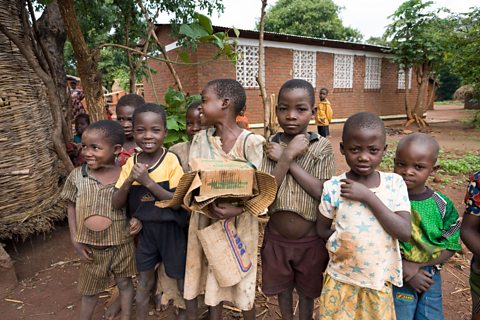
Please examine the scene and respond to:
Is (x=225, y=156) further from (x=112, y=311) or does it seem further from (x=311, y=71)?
(x=311, y=71)

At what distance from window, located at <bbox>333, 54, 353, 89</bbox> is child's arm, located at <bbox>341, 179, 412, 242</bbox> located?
11398mm

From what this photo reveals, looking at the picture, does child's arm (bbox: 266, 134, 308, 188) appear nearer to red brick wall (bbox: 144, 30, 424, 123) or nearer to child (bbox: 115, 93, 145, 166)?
child (bbox: 115, 93, 145, 166)

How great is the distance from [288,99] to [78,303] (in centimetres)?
235

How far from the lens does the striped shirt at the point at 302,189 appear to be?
1718 millimetres

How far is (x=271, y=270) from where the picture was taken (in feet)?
6.11

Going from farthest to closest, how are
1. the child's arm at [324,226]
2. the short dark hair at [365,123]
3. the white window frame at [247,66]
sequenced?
the white window frame at [247,66] → the child's arm at [324,226] → the short dark hair at [365,123]

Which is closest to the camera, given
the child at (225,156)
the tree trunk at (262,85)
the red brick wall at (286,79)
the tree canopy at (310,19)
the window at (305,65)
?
the child at (225,156)

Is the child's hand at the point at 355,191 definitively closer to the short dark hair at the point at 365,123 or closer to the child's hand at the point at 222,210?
the short dark hair at the point at 365,123

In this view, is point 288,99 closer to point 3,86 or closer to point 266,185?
point 266,185

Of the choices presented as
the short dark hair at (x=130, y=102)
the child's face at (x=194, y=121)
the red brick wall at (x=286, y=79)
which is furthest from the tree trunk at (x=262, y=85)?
the red brick wall at (x=286, y=79)

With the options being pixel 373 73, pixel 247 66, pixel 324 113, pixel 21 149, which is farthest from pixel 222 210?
pixel 373 73

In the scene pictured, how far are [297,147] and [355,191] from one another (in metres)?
0.35

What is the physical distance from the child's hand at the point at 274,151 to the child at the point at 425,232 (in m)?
0.60

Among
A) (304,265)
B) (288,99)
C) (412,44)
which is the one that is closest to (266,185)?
(288,99)
